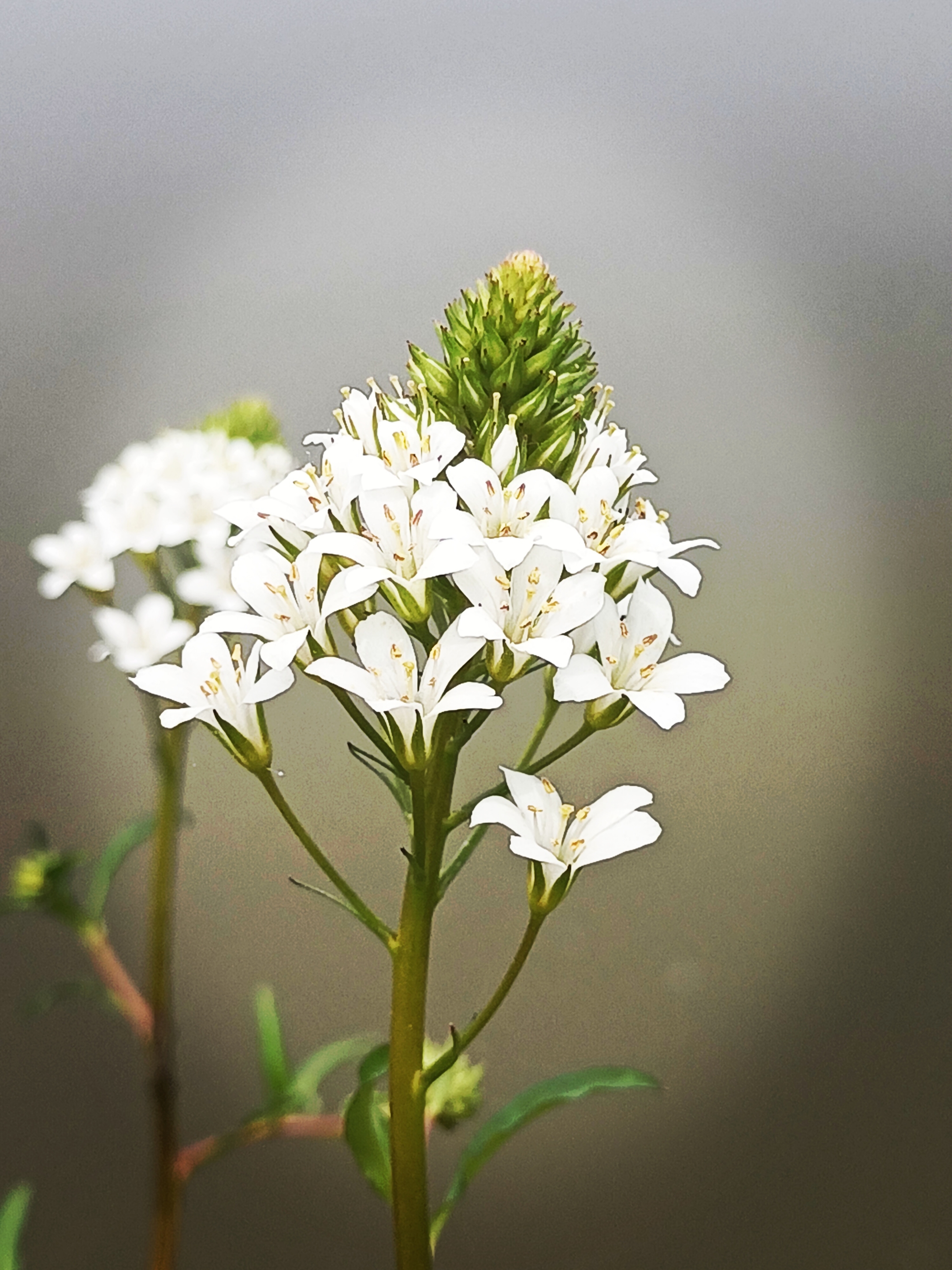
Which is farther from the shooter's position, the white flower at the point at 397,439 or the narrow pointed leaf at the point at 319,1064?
the narrow pointed leaf at the point at 319,1064

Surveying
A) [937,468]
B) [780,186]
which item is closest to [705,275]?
[780,186]

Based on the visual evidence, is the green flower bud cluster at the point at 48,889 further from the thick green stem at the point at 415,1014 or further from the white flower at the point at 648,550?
the white flower at the point at 648,550

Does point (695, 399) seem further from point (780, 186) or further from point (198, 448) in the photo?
point (198, 448)

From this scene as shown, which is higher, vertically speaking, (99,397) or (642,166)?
(642,166)

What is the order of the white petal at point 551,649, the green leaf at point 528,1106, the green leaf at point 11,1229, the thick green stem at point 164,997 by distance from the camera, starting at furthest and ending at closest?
the thick green stem at point 164,997, the green leaf at point 11,1229, the green leaf at point 528,1106, the white petal at point 551,649

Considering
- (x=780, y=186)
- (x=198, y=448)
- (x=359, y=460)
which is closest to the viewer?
(x=359, y=460)

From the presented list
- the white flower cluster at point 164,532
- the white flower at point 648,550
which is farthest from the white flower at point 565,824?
the white flower cluster at point 164,532
